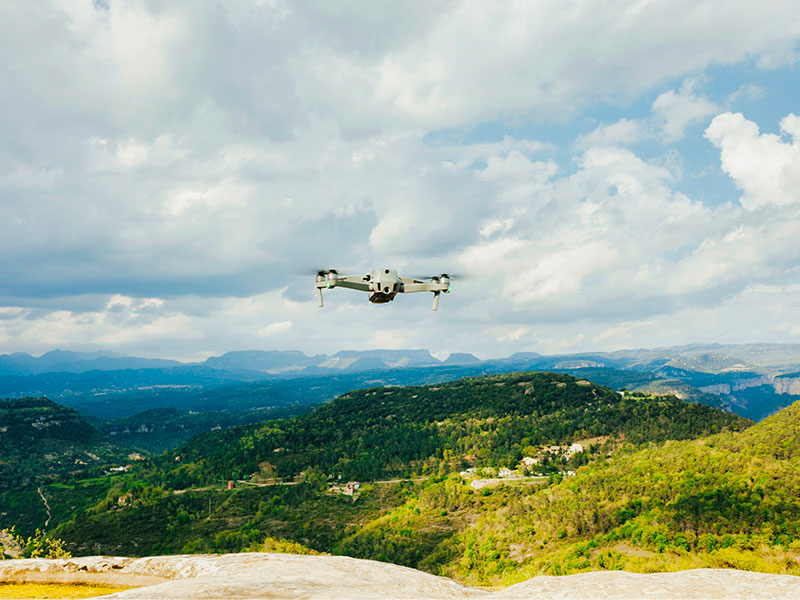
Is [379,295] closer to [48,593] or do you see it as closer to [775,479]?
[48,593]

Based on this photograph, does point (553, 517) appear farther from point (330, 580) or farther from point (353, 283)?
point (353, 283)

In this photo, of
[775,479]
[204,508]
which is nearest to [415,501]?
[204,508]

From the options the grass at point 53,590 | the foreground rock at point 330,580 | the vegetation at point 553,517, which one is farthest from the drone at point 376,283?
the vegetation at point 553,517

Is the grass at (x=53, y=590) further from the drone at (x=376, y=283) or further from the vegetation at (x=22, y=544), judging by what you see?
the vegetation at (x=22, y=544)

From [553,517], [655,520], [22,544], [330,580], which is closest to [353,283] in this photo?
[330,580]

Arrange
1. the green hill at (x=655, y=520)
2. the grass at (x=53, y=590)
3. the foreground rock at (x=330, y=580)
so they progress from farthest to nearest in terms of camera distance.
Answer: the green hill at (x=655, y=520), the grass at (x=53, y=590), the foreground rock at (x=330, y=580)

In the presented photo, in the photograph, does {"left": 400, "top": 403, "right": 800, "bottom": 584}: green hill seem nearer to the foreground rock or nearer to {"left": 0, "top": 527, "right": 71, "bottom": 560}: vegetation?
the foreground rock

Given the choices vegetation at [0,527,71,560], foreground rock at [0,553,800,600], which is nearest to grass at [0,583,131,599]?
foreground rock at [0,553,800,600]

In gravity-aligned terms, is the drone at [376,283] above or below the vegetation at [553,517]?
above
